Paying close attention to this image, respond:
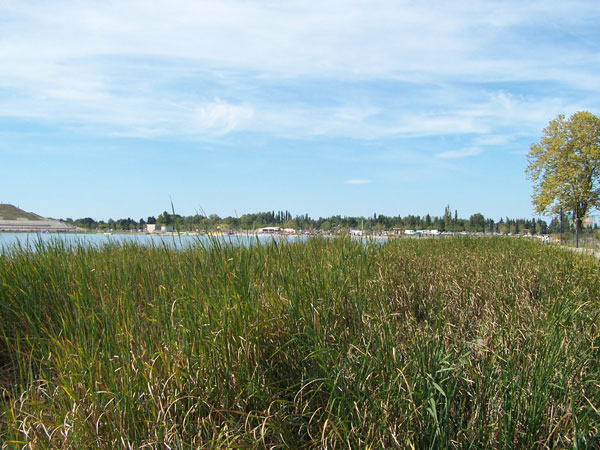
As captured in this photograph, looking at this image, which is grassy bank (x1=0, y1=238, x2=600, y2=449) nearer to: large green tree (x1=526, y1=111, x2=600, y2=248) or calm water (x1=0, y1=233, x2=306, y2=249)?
calm water (x1=0, y1=233, x2=306, y2=249)

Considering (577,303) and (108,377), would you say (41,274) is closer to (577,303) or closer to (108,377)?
(108,377)

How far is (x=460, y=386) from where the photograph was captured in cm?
315

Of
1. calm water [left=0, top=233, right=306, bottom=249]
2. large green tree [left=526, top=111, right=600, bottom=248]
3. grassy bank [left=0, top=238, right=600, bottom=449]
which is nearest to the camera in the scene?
grassy bank [left=0, top=238, right=600, bottom=449]

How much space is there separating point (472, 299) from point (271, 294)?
3.00m

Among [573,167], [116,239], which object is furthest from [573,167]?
[116,239]

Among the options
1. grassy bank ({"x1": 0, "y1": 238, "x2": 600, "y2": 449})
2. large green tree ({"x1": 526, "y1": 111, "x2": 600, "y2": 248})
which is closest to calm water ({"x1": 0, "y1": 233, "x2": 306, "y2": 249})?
grassy bank ({"x1": 0, "y1": 238, "x2": 600, "y2": 449})

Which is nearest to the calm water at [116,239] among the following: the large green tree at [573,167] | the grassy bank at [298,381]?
the grassy bank at [298,381]

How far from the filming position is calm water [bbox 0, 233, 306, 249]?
4.94 meters

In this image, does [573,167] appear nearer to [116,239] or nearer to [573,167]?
[573,167]

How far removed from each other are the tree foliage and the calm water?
26413 millimetres

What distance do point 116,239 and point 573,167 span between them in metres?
28.3

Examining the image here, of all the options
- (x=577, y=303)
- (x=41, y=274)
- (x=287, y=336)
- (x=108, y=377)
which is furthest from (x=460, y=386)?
(x=41, y=274)

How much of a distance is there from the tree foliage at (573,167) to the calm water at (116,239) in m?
26.4

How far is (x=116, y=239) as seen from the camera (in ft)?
30.3
